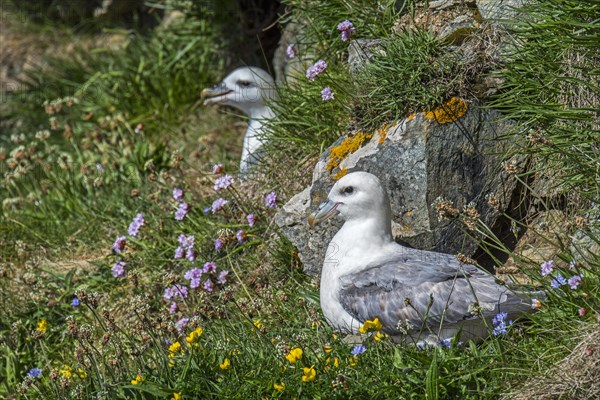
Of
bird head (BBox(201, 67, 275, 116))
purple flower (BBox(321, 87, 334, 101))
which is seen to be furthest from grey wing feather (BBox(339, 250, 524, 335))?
bird head (BBox(201, 67, 275, 116))

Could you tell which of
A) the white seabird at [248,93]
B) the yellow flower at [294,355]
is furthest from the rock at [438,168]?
the white seabird at [248,93]

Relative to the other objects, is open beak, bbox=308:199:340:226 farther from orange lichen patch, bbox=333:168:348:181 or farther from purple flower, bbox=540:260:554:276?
purple flower, bbox=540:260:554:276

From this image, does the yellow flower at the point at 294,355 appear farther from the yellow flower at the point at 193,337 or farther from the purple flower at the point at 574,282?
the purple flower at the point at 574,282

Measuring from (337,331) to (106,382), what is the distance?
99 centimetres

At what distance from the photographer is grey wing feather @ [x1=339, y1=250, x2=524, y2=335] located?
12.1 feet

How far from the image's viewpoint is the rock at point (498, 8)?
4719mm

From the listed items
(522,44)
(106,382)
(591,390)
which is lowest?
(591,390)

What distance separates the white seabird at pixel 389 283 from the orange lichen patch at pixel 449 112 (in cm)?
52

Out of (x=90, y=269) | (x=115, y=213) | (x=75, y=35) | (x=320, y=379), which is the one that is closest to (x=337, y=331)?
(x=320, y=379)

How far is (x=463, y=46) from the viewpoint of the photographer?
472 cm

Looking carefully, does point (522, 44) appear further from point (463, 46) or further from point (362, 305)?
point (362, 305)

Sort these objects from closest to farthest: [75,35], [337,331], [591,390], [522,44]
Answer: [591,390] < [337,331] < [522,44] < [75,35]

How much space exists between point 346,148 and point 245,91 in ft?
5.63

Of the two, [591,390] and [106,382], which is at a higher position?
[106,382]
